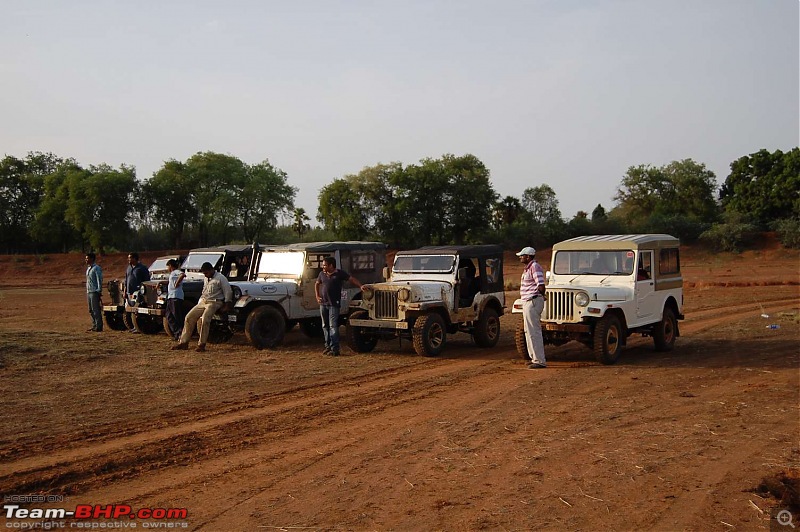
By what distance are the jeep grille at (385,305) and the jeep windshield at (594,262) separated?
311 cm

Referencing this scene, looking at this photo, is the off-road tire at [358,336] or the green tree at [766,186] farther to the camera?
the green tree at [766,186]

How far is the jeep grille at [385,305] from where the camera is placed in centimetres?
1215

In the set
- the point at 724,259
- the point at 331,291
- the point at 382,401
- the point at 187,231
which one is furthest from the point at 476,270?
the point at 187,231

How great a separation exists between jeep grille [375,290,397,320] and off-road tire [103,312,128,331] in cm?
753

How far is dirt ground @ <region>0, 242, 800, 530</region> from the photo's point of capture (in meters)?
5.00

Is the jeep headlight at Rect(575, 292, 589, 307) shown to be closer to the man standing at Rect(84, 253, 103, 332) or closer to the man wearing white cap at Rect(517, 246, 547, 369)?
the man wearing white cap at Rect(517, 246, 547, 369)

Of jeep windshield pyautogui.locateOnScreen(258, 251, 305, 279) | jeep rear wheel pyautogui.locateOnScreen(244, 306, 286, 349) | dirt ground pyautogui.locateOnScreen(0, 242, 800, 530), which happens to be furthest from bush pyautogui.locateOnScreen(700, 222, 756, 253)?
jeep rear wheel pyautogui.locateOnScreen(244, 306, 286, 349)

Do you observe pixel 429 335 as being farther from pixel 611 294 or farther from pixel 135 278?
pixel 135 278

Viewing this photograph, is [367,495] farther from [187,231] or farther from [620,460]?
[187,231]

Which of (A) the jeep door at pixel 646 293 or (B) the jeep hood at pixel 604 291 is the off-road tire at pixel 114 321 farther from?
(A) the jeep door at pixel 646 293

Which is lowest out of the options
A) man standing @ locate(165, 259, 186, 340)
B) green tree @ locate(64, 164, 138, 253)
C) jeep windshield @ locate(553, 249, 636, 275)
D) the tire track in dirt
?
the tire track in dirt

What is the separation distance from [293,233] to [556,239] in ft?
80.3

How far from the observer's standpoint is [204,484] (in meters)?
5.52

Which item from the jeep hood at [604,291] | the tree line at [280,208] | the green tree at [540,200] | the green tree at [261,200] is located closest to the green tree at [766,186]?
the tree line at [280,208]
